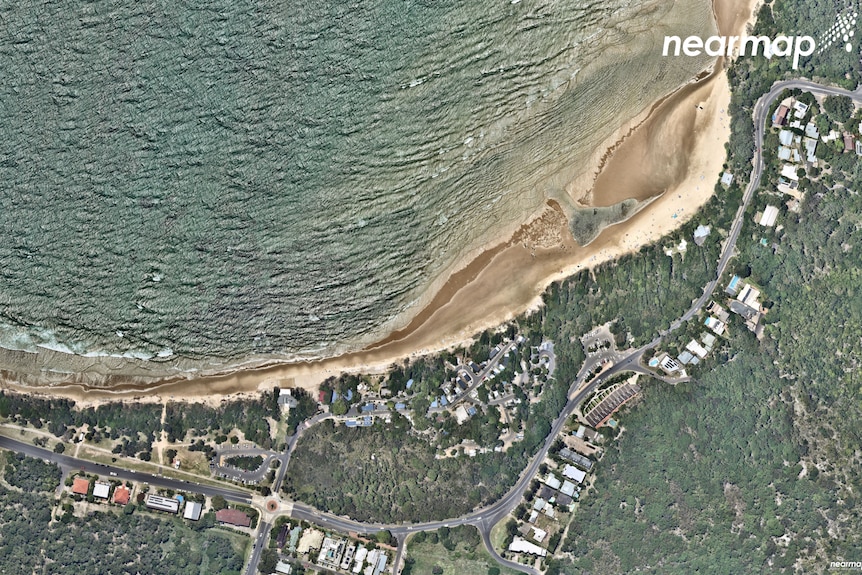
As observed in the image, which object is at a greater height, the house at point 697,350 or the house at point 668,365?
the house at point 697,350

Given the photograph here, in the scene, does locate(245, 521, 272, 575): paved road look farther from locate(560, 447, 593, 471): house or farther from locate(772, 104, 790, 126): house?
locate(772, 104, 790, 126): house

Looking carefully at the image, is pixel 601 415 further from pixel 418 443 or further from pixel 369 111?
pixel 369 111

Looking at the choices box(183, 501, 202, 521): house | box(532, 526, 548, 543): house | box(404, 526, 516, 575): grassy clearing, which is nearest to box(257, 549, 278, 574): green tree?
box(183, 501, 202, 521): house

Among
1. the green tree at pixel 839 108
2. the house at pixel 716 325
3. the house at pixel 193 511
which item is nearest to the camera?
the house at pixel 193 511

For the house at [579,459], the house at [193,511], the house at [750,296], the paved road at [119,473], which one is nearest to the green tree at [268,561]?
the paved road at [119,473]

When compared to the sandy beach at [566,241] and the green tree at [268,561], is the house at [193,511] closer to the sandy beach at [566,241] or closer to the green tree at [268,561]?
the green tree at [268,561]

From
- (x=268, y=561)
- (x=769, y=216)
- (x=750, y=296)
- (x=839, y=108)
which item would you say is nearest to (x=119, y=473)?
(x=268, y=561)

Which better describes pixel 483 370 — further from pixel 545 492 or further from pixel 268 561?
pixel 268 561

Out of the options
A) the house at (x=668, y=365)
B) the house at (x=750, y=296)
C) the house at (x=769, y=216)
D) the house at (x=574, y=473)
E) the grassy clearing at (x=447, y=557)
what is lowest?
the grassy clearing at (x=447, y=557)

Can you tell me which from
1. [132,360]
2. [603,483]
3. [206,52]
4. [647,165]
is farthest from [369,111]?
[603,483]
